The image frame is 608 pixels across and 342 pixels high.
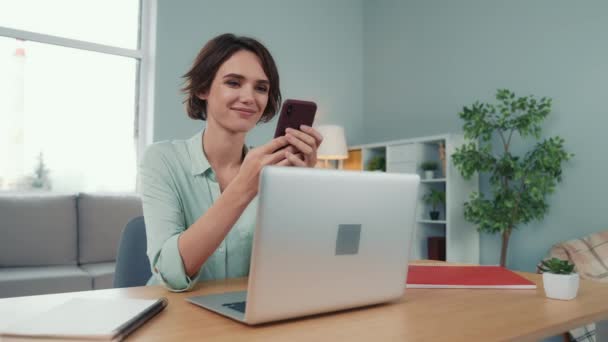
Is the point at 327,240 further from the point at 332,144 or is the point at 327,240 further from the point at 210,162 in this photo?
the point at 332,144

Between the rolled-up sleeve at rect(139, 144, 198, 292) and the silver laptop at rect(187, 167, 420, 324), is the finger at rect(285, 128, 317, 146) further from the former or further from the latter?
the rolled-up sleeve at rect(139, 144, 198, 292)

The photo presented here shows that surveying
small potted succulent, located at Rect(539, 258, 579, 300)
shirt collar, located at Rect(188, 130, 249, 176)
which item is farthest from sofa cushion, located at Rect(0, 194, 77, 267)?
small potted succulent, located at Rect(539, 258, 579, 300)

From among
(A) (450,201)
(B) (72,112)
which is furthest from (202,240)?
(B) (72,112)

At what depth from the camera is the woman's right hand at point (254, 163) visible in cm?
90

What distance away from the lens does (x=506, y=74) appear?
3736mm

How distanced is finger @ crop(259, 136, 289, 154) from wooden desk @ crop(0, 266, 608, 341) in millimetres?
297

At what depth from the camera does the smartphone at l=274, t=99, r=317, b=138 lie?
3.16 feet

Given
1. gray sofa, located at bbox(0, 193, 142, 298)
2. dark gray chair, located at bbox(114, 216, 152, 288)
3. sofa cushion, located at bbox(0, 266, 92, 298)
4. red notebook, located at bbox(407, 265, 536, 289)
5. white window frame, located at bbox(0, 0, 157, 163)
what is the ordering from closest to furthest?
red notebook, located at bbox(407, 265, 536, 289) < dark gray chair, located at bbox(114, 216, 152, 288) < sofa cushion, located at bbox(0, 266, 92, 298) < gray sofa, located at bbox(0, 193, 142, 298) < white window frame, located at bbox(0, 0, 157, 163)

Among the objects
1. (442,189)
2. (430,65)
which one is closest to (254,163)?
(442,189)

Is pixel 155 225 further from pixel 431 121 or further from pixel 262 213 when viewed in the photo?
pixel 431 121

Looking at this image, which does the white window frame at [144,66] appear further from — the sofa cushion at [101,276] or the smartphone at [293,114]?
the smartphone at [293,114]

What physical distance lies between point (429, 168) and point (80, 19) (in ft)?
9.70

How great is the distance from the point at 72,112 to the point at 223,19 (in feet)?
4.78

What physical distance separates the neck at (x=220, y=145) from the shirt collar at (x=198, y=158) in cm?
3
